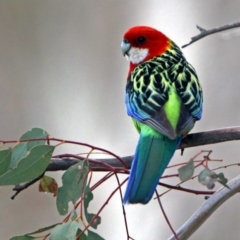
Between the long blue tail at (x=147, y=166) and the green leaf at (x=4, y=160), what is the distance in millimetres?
249

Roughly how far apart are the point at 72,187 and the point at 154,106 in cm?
33

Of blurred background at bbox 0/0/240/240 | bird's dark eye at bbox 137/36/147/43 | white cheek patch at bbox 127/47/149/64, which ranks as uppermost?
bird's dark eye at bbox 137/36/147/43

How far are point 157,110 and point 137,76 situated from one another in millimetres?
231

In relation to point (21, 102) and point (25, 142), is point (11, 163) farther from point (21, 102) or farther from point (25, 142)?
point (21, 102)

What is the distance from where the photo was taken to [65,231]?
0.96m

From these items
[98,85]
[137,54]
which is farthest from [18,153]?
[98,85]

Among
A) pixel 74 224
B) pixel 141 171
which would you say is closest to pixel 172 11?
pixel 141 171

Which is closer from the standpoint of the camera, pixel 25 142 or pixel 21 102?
pixel 25 142

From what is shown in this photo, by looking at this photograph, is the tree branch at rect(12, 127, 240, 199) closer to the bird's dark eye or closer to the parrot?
the parrot

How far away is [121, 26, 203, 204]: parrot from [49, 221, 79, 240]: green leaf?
14 cm

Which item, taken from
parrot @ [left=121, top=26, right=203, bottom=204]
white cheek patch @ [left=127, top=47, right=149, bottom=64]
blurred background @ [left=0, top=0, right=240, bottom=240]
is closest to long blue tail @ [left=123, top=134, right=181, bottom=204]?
parrot @ [left=121, top=26, right=203, bottom=204]

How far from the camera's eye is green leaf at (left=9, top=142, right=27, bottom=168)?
3.56 ft

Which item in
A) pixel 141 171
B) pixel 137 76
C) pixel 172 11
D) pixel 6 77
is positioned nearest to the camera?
pixel 141 171

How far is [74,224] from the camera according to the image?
Result: 966mm
